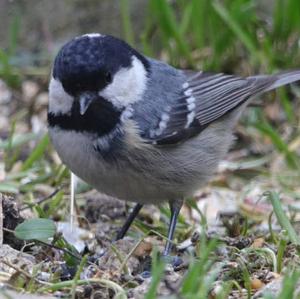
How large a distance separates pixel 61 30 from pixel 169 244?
2961 mm

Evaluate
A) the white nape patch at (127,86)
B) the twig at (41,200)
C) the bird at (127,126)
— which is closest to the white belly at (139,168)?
the bird at (127,126)

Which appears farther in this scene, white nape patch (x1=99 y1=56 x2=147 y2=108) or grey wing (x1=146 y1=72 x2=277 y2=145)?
grey wing (x1=146 y1=72 x2=277 y2=145)

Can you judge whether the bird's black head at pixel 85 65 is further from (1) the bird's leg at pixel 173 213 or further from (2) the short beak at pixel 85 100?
(1) the bird's leg at pixel 173 213

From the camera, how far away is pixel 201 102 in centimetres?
Result: 448

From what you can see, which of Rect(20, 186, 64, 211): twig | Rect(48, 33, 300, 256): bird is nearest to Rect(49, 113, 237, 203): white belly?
Rect(48, 33, 300, 256): bird

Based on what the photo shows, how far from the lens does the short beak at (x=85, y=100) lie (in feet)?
11.6

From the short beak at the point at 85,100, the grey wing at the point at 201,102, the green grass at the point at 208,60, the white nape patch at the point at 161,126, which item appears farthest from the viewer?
the green grass at the point at 208,60

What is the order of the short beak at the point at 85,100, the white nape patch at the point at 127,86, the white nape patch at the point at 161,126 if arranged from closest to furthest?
1. the short beak at the point at 85,100
2. the white nape patch at the point at 127,86
3. the white nape patch at the point at 161,126

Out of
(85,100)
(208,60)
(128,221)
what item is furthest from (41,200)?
(208,60)

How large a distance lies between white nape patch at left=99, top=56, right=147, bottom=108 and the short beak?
0.05m

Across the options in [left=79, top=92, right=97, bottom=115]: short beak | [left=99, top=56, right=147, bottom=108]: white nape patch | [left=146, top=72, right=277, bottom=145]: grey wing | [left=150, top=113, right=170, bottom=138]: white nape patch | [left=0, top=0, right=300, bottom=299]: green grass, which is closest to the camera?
[left=79, top=92, right=97, bottom=115]: short beak

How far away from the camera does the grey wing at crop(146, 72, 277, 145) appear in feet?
13.4

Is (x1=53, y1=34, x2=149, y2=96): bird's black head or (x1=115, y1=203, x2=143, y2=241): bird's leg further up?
(x1=53, y1=34, x2=149, y2=96): bird's black head

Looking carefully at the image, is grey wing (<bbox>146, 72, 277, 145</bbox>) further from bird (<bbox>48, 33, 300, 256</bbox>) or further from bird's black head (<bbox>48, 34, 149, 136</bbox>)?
bird's black head (<bbox>48, 34, 149, 136</bbox>)
